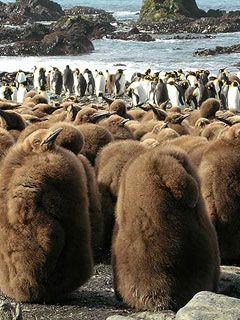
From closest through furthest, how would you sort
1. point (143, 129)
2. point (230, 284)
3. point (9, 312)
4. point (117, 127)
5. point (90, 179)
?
point (9, 312), point (230, 284), point (90, 179), point (117, 127), point (143, 129)

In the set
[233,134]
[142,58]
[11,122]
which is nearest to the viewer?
[233,134]

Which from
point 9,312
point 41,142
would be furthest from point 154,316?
point 41,142

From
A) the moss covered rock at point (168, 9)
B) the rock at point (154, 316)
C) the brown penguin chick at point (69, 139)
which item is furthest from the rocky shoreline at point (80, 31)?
the rock at point (154, 316)

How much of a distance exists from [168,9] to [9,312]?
72566 millimetres

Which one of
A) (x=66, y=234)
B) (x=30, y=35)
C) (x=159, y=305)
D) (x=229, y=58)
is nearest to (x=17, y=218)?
(x=66, y=234)

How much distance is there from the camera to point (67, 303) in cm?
556

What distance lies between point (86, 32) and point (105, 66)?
21758 millimetres

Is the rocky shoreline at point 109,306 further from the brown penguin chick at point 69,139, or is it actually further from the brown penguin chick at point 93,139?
the brown penguin chick at point 93,139

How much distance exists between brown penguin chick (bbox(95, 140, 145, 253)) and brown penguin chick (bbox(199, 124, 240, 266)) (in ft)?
2.44

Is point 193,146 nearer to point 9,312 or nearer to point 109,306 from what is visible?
point 109,306

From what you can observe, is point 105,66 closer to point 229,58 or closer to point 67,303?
point 229,58

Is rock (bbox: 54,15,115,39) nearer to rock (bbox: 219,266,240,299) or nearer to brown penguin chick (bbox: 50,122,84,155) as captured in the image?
brown penguin chick (bbox: 50,122,84,155)

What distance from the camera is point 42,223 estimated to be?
17.2 ft

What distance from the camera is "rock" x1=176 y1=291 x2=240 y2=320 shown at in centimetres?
421
